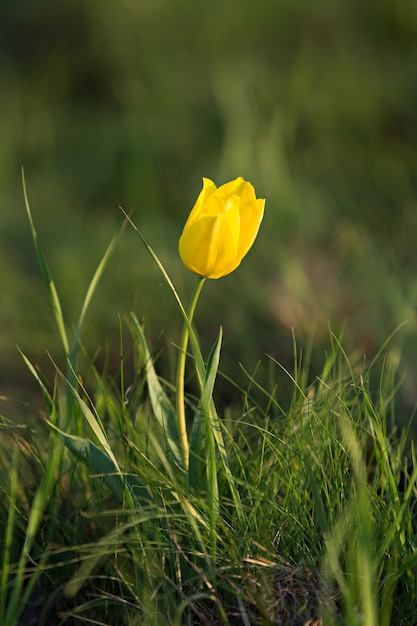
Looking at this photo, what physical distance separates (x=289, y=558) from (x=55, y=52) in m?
3.21

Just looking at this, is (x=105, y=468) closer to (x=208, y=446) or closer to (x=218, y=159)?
(x=208, y=446)

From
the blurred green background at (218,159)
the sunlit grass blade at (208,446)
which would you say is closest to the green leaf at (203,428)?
the sunlit grass blade at (208,446)

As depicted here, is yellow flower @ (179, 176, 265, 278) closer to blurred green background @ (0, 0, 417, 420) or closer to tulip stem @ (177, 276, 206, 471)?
tulip stem @ (177, 276, 206, 471)

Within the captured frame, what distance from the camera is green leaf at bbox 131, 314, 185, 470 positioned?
1.20m

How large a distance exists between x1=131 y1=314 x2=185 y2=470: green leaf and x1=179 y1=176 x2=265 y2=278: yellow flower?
16 cm

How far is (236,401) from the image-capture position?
1904 mm

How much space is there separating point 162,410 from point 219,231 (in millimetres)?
316

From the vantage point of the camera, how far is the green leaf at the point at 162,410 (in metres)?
1.20

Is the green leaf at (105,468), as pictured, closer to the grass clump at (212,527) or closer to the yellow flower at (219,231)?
the grass clump at (212,527)

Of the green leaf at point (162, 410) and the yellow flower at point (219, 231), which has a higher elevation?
the yellow flower at point (219, 231)

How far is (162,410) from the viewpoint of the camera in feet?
4.02

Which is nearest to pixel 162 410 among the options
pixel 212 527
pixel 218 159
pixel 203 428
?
pixel 203 428

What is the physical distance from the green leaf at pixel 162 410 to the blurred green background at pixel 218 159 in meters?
0.48

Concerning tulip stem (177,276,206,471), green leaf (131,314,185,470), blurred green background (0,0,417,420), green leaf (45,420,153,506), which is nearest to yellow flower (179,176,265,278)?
tulip stem (177,276,206,471)
